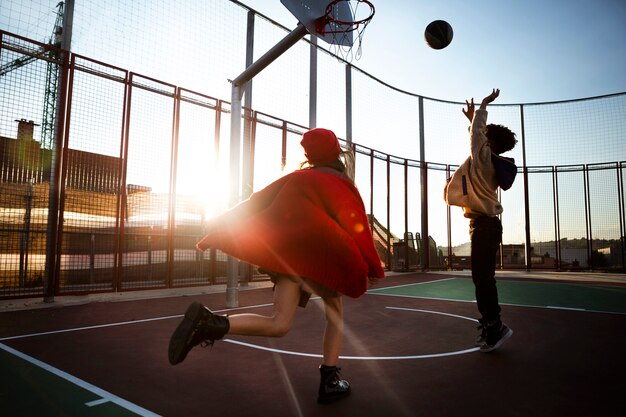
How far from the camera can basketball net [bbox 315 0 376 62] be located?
20.9ft

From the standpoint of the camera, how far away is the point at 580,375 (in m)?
2.62

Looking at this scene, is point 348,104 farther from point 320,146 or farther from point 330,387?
point 330,387

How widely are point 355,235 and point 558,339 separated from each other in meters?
2.74

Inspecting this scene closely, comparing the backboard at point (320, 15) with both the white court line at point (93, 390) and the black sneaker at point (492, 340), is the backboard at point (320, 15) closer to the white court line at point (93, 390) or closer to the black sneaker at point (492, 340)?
the black sneaker at point (492, 340)

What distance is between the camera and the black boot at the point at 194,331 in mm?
1939

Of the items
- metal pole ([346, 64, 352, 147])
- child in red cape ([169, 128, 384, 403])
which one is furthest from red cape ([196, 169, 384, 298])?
metal pole ([346, 64, 352, 147])

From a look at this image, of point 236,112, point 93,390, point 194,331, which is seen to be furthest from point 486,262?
point 236,112

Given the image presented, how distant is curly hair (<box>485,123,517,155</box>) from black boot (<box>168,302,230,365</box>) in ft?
8.91

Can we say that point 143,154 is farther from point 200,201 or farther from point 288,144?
point 288,144

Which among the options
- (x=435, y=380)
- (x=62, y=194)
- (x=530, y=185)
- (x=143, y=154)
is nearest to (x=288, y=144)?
(x=143, y=154)

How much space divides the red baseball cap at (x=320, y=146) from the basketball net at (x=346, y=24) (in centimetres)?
448

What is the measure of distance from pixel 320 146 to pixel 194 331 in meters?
1.15

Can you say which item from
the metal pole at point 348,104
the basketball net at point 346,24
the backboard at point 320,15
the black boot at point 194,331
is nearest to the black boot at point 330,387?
the black boot at point 194,331

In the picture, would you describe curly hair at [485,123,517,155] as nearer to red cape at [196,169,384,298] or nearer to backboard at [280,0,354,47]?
red cape at [196,169,384,298]
